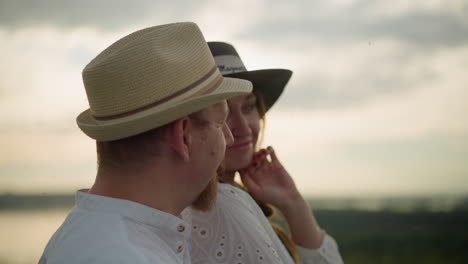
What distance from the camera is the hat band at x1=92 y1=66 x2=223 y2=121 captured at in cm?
169

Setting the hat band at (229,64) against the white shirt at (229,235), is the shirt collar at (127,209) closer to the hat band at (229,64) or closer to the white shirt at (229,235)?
the white shirt at (229,235)

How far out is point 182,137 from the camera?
1.69m

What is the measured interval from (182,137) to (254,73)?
1.95m

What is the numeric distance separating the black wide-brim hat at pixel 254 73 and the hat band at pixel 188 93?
1.40 meters

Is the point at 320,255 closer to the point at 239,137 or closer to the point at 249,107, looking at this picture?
the point at 239,137

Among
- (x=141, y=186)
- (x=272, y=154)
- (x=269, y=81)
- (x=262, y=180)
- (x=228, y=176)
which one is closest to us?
(x=141, y=186)

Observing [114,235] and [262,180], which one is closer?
[114,235]

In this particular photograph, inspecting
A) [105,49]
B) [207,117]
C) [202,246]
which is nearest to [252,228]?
[202,246]

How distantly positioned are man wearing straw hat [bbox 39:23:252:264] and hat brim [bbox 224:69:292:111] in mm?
1686

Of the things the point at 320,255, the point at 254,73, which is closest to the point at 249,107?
the point at 254,73

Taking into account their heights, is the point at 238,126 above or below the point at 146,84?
below

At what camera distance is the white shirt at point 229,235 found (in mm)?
2482

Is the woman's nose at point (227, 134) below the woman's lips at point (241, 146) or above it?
above

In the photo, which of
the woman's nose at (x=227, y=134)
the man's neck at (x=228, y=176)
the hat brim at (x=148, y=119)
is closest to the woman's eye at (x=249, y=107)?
the man's neck at (x=228, y=176)
